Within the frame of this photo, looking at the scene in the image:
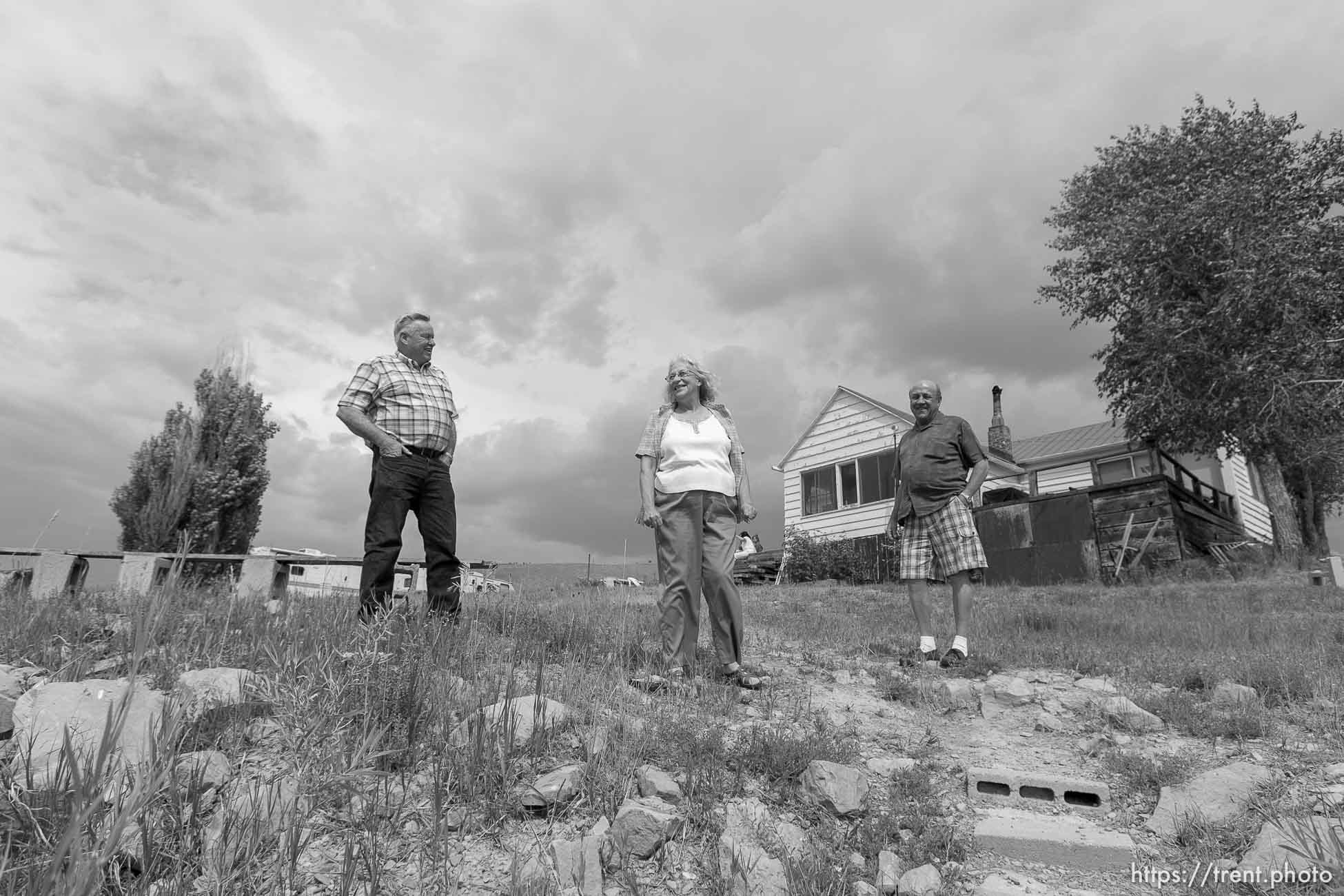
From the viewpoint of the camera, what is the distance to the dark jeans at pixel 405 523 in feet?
14.4

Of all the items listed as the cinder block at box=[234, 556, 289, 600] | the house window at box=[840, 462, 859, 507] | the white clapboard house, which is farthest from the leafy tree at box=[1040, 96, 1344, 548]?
the cinder block at box=[234, 556, 289, 600]

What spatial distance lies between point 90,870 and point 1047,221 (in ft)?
67.2

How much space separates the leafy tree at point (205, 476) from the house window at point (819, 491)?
11978mm

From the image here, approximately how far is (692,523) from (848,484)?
44.9ft

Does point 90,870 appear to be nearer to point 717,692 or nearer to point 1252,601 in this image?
point 717,692

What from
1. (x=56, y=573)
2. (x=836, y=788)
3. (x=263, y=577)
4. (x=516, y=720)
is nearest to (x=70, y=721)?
(x=516, y=720)

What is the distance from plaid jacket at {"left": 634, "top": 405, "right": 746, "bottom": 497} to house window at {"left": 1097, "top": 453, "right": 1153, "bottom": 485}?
57.5ft

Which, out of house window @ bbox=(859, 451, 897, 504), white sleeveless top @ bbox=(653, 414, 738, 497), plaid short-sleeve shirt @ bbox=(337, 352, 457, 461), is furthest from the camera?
house window @ bbox=(859, 451, 897, 504)

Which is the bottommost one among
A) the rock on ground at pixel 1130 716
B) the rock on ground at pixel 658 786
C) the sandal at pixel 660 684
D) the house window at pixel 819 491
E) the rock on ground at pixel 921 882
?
the rock on ground at pixel 921 882

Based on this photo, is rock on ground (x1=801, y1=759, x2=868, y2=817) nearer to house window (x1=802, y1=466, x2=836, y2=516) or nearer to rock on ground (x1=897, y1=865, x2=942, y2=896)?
rock on ground (x1=897, y1=865, x2=942, y2=896)

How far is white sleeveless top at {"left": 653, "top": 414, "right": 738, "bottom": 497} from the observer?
14.1 feet

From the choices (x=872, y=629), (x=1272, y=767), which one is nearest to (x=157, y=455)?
(x=872, y=629)

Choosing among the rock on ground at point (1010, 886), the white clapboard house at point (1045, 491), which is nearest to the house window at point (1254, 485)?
the white clapboard house at point (1045, 491)

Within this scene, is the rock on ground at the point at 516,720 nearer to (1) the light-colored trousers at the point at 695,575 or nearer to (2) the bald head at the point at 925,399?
(1) the light-colored trousers at the point at 695,575
